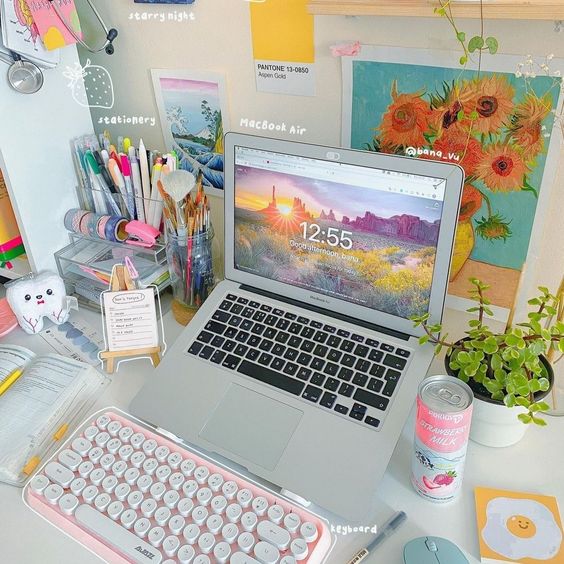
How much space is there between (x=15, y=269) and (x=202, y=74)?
55 centimetres

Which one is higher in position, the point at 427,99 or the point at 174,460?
the point at 427,99

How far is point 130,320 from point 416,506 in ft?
1.67

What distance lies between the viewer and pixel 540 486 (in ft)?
2.35

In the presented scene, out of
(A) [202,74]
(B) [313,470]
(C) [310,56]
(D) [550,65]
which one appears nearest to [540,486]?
(B) [313,470]

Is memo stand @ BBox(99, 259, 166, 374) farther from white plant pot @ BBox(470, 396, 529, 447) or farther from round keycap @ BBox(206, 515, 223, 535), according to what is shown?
white plant pot @ BBox(470, 396, 529, 447)

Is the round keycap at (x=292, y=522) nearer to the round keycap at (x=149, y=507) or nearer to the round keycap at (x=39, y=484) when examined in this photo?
the round keycap at (x=149, y=507)

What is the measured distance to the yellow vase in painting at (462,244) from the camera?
870 millimetres

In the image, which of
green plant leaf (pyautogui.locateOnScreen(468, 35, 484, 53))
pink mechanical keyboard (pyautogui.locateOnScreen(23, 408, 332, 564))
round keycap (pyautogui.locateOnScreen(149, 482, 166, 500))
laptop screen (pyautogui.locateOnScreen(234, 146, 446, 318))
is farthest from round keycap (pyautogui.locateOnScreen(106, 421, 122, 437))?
green plant leaf (pyautogui.locateOnScreen(468, 35, 484, 53))

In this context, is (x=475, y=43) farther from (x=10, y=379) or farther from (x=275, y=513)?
(x=10, y=379)

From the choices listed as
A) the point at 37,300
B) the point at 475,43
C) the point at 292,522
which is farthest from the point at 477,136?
the point at 37,300

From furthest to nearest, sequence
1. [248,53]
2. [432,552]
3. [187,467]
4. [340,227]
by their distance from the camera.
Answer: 1. [248,53]
2. [340,227]
3. [187,467]
4. [432,552]

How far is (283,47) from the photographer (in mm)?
902

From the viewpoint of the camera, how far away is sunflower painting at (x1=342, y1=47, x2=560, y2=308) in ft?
2.53

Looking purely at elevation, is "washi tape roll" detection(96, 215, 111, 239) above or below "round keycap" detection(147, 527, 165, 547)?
above
